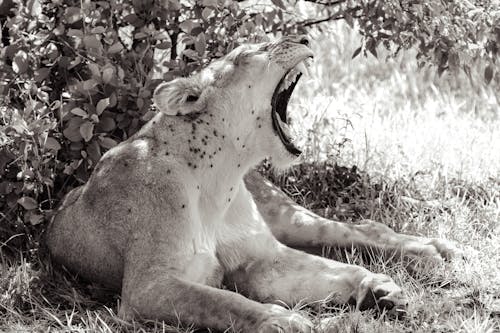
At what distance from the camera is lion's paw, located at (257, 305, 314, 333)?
3.52 metres

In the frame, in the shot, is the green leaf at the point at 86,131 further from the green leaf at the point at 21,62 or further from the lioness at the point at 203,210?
the green leaf at the point at 21,62

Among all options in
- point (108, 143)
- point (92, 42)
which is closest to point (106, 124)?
point (108, 143)

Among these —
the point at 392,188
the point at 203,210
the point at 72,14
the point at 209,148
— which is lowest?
the point at 392,188

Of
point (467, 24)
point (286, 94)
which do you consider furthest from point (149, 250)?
point (467, 24)

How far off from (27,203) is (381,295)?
1.86 meters

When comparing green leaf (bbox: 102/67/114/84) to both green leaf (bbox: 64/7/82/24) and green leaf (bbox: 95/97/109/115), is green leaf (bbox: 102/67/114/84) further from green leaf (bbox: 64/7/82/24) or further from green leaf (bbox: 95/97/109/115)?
green leaf (bbox: 64/7/82/24)

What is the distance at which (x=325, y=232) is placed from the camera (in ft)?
15.8

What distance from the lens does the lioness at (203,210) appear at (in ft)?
13.0

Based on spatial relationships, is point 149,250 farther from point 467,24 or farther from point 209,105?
point 467,24

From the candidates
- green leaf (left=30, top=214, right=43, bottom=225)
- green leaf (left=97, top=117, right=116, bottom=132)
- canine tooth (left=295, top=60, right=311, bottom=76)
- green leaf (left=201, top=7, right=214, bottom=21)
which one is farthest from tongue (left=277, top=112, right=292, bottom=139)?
green leaf (left=30, top=214, right=43, bottom=225)

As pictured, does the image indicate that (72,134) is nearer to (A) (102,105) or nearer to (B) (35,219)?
(A) (102,105)

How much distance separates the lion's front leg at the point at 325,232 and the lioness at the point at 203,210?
4 cm

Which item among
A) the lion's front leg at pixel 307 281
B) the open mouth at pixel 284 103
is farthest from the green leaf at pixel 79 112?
the lion's front leg at pixel 307 281

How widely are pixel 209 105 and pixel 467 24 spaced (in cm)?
166
